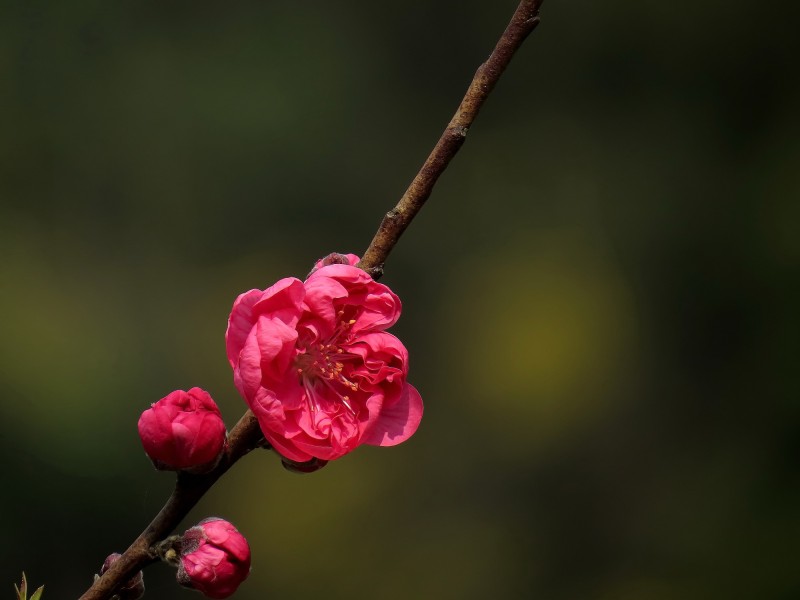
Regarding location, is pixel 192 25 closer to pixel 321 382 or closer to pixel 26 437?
pixel 26 437

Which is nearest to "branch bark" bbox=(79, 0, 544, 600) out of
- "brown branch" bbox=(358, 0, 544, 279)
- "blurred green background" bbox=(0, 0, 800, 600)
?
"brown branch" bbox=(358, 0, 544, 279)

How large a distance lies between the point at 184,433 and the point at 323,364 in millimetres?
174

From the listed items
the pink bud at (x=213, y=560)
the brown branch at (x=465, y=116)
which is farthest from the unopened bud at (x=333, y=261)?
the pink bud at (x=213, y=560)

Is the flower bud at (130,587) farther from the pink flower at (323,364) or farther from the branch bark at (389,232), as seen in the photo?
the pink flower at (323,364)

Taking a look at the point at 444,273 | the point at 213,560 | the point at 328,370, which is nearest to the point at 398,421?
the point at 328,370

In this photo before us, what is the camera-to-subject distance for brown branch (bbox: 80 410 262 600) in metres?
0.83

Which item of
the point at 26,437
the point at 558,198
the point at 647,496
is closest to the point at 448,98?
the point at 558,198

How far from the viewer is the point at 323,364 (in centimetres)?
96

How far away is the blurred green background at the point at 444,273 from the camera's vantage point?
8.51 m

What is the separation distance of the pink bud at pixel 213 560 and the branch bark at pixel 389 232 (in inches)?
1.4

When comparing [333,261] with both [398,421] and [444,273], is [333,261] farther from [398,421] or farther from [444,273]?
[444,273]

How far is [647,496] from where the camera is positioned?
934 centimetres

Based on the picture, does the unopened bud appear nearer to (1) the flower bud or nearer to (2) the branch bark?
(2) the branch bark

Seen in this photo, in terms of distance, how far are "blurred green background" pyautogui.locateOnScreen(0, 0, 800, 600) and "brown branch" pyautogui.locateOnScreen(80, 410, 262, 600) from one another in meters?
6.82
